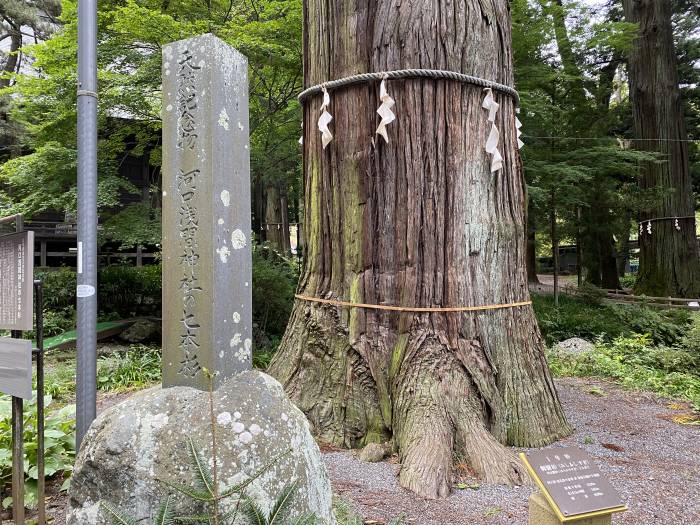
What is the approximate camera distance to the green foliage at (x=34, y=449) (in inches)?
125

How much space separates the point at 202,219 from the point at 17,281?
109 centimetres

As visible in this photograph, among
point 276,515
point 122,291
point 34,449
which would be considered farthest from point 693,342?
point 122,291

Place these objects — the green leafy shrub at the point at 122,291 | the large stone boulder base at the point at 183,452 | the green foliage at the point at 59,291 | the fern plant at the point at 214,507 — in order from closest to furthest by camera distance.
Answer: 1. the fern plant at the point at 214,507
2. the large stone boulder base at the point at 183,452
3. the green foliage at the point at 59,291
4. the green leafy shrub at the point at 122,291

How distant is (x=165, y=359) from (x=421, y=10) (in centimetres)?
316

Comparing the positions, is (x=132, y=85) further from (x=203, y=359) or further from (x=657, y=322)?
(x=657, y=322)

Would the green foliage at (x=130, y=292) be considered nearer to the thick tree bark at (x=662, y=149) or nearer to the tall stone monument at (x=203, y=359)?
the tall stone monument at (x=203, y=359)

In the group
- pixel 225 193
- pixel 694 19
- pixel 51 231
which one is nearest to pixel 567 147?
pixel 694 19

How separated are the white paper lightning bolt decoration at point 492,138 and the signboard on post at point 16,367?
3.30 m

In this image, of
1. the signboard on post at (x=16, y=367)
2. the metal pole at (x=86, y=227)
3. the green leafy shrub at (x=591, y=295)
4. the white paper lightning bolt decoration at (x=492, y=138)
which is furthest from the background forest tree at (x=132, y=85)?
the green leafy shrub at (x=591, y=295)

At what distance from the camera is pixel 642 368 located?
6.79 meters

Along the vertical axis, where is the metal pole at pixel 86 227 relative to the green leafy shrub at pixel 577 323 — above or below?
above

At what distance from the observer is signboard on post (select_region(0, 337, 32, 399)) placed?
2682 mm

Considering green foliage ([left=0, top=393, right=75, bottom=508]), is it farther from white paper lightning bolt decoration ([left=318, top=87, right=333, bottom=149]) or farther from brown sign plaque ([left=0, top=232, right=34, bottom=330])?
white paper lightning bolt decoration ([left=318, top=87, right=333, bottom=149])

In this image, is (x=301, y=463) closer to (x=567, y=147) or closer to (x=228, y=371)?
(x=228, y=371)
